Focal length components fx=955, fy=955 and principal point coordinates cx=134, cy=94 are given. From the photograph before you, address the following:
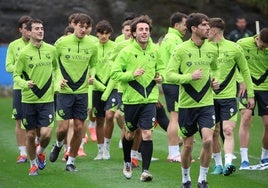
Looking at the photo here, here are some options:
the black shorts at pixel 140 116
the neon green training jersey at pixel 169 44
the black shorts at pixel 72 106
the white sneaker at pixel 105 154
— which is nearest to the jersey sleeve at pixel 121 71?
the black shorts at pixel 140 116

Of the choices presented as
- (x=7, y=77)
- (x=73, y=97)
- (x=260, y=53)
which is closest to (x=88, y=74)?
(x=73, y=97)

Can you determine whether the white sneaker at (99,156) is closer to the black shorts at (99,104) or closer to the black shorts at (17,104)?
the black shorts at (99,104)

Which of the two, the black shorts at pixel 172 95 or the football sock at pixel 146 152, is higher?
the black shorts at pixel 172 95

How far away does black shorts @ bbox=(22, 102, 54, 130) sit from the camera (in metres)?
15.8

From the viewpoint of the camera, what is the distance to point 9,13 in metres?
39.2

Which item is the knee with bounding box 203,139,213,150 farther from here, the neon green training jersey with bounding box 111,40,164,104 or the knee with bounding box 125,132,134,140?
the knee with bounding box 125,132,134,140

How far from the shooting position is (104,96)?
706 inches

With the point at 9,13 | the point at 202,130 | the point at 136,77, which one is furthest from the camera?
the point at 9,13

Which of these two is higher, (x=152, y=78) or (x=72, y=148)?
(x=152, y=78)

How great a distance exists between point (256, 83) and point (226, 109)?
4.46 ft

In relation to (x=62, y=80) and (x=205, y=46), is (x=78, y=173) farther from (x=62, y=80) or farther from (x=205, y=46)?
(x=205, y=46)

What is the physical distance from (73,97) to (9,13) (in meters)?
23.4

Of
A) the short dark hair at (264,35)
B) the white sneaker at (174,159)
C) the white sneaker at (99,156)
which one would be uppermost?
the short dark hair at (264,35)

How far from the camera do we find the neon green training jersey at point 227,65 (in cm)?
1553
